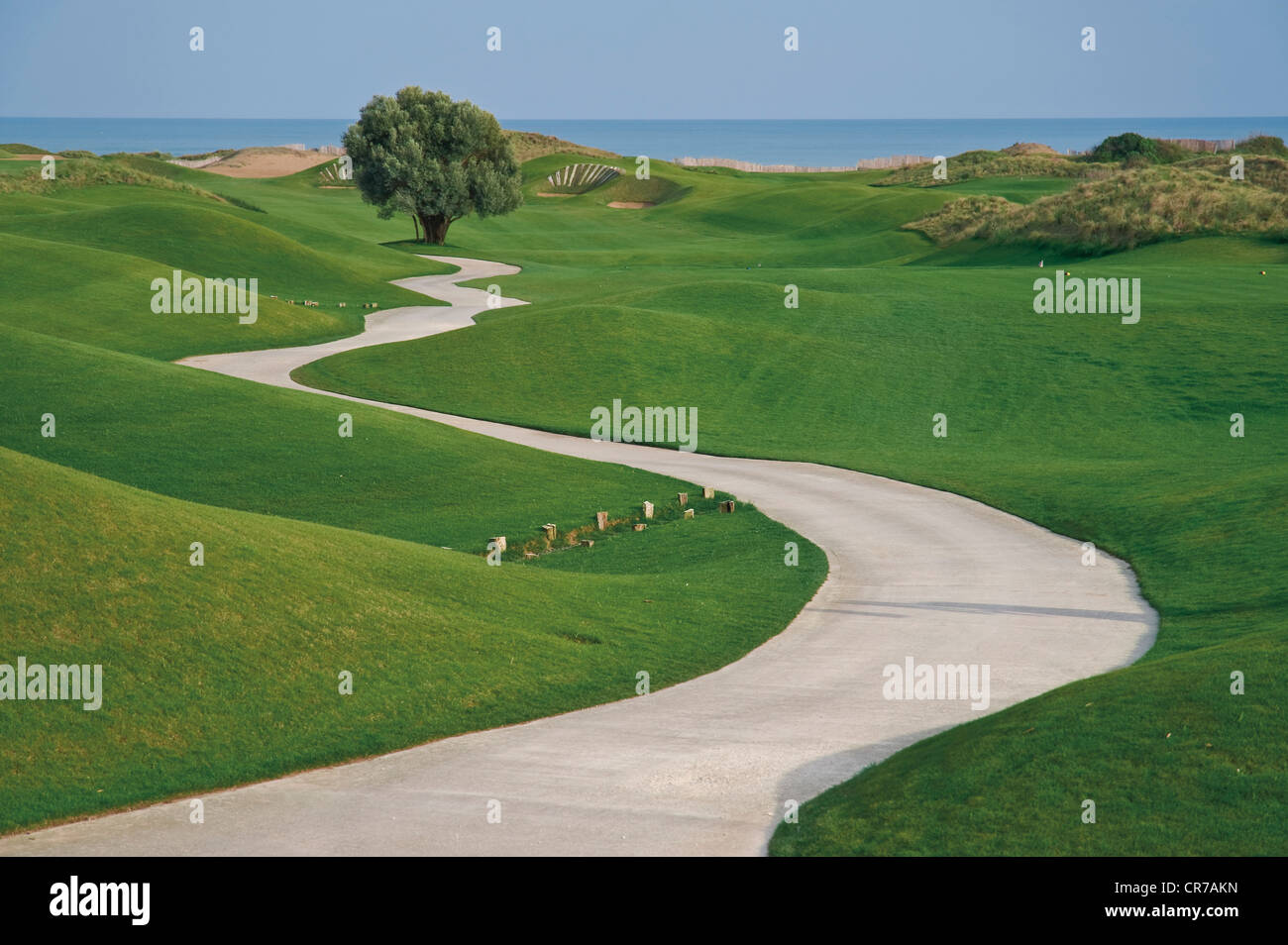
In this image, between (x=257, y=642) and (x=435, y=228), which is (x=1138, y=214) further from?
(x=257, y=642)

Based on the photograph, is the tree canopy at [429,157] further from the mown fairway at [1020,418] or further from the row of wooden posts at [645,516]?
the row of wooden posts at [645,516]

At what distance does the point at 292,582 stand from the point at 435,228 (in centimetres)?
8147

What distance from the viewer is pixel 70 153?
403 feet

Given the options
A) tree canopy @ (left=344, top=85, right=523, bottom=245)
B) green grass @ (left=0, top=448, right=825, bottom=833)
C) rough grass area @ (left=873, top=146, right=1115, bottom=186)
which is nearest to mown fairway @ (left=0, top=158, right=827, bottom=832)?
green grass @ (left=0, top=448, right=825, bottom=833)

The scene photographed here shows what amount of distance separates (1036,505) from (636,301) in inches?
1176

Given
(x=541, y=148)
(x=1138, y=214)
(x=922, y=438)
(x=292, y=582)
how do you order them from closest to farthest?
(x=292, y=582) → (x=922, y=438) → (x=1138, y=214) → (x=541, y=148)

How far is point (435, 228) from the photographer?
95875 mm

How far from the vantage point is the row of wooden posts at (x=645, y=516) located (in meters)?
27.2

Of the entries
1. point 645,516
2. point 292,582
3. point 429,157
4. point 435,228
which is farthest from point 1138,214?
point 292,582

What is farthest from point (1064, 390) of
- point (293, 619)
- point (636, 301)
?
point (293, 619)

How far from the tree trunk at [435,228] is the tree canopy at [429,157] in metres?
0.26

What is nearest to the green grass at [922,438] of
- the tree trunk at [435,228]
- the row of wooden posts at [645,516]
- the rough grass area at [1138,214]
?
the row of wooden posts at [645,516]

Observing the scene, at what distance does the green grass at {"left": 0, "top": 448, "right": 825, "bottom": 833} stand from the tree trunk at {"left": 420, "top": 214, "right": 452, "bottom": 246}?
7667cm
